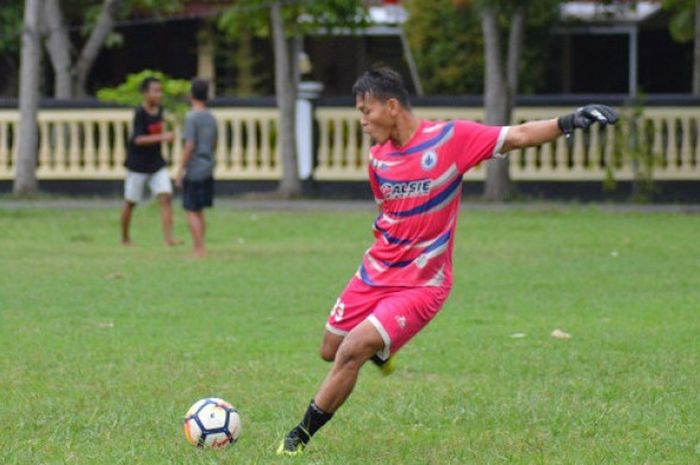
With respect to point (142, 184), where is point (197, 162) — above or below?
above

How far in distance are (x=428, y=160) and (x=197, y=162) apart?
31.2 feet

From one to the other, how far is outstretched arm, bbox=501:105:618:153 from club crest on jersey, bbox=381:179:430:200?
1.21 ft

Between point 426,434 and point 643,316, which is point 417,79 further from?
point 426,434

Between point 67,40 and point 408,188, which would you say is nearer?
point 408,188

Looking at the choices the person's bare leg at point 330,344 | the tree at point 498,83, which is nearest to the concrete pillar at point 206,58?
the tree at point 498,83

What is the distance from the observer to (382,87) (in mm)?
7367

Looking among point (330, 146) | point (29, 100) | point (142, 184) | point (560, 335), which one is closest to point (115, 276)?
point (142, 184)

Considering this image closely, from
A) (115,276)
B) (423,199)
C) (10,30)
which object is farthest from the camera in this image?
(10,30)

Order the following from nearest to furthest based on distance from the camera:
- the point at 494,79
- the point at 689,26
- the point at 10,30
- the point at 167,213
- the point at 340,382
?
1. the point at 340,382
2. the point at 167,213
3. the point at 494,79
4. the point at 689,26
5. the point at 10,30

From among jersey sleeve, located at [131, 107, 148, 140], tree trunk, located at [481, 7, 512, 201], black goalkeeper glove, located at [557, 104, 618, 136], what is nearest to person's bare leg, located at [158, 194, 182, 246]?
jersey sleeve, located at [131, 107, 148, 140]

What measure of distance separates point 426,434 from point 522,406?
2.95 ft

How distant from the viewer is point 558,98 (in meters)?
26.2

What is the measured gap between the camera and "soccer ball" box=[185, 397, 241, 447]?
7.36 meters

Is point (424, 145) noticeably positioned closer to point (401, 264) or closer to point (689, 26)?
point (401, 264)
